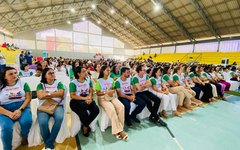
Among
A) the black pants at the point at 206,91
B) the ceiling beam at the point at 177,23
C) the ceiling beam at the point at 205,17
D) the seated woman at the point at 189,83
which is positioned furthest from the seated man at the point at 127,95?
the ceiling beam at the point at 177,23

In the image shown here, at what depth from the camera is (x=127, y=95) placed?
9.33 feet

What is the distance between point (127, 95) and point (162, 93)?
0.99 meters

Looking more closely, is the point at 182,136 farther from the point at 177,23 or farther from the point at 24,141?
the point at 177,23

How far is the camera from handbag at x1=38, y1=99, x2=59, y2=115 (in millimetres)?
2006

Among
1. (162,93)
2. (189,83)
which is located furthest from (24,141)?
(189,83)

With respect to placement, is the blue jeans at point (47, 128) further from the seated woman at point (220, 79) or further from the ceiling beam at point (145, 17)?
the ceiling beam at point (145, 17)

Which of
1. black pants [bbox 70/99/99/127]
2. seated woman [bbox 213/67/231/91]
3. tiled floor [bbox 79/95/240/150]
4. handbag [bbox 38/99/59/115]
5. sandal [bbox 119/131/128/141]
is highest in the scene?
seated woman [bbox 213/67/231/91]

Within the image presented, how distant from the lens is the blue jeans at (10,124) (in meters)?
1.66

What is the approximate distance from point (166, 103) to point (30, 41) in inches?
793

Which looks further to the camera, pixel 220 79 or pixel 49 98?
pixel 220 79

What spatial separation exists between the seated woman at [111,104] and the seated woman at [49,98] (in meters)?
0.74

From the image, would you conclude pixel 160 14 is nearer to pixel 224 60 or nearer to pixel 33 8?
pixel 224 60

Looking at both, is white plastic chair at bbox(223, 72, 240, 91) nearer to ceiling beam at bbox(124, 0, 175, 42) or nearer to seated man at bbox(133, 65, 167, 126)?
seated man at bbox(133, 65, 167, 126)

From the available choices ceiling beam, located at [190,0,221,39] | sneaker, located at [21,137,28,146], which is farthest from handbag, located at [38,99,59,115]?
ceiling beam, located at [190,0,221,39]
